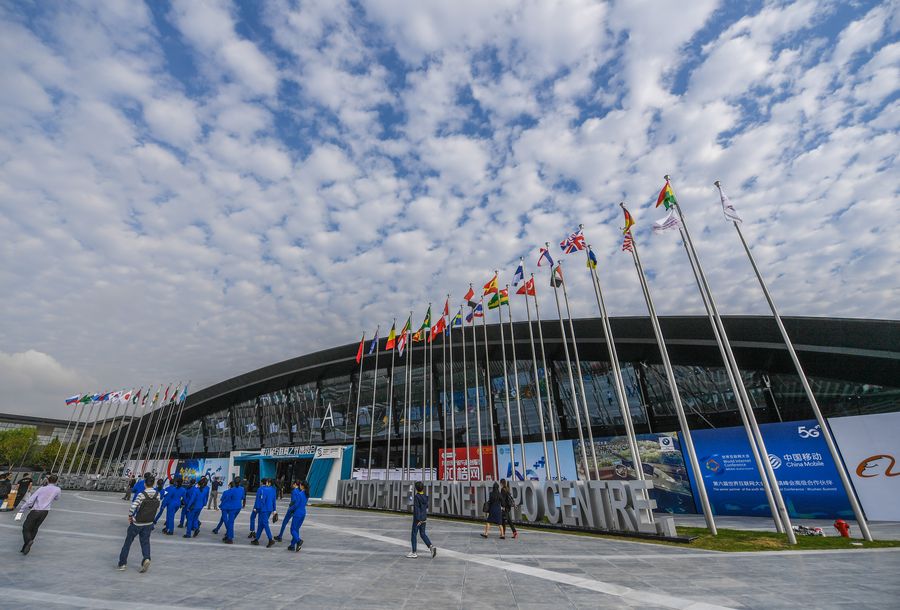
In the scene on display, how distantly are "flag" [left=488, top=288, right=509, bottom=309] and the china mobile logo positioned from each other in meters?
17.2

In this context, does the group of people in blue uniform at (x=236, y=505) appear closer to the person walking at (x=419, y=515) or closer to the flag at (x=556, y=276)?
the person walking at (x=419, y=515)

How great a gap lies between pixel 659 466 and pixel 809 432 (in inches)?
290

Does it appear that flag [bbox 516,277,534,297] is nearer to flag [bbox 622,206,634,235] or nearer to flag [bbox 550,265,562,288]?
flag [bbox 550,265,562,288]

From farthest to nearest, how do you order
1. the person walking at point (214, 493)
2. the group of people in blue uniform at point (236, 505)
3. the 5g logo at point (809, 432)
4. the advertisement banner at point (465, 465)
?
the advertisement banner at point (465, 465) → the person walking at point (214, 493) → the 5g logo at point (809, 432) → the group of people in blue uniform at point (236, 505)

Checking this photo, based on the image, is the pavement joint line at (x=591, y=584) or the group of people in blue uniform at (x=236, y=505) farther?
the group of people in blue uniform at (x=236, y=505)

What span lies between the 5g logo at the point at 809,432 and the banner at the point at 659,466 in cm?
552

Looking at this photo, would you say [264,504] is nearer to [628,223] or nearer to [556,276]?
[556,276]

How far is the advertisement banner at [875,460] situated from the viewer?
55.3ft

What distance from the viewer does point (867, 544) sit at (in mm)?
11359

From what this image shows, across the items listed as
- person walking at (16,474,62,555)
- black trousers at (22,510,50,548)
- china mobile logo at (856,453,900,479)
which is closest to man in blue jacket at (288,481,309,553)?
person walking at (16,474,62,555)

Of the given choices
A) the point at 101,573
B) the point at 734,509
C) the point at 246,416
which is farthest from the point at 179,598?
the point at 246,416

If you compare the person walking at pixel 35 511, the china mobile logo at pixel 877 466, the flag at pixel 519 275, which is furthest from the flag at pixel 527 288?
the person walking at pixel 35 511

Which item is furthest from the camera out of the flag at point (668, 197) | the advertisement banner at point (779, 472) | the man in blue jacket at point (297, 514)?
the advertisement banner at point (779, 472)

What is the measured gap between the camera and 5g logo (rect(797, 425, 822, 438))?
18609 millimetres
